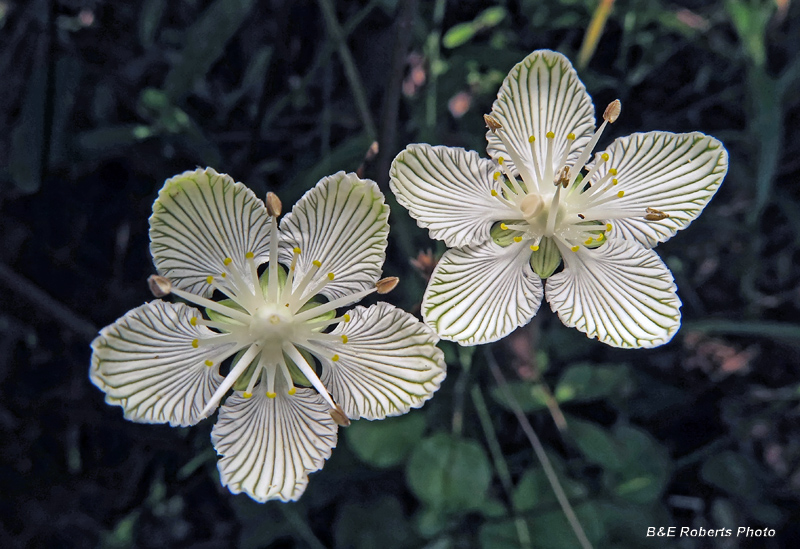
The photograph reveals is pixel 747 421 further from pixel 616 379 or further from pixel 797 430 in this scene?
pixel 616 379

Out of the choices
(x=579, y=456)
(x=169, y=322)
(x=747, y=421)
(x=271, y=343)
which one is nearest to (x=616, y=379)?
(x=579, y=456)

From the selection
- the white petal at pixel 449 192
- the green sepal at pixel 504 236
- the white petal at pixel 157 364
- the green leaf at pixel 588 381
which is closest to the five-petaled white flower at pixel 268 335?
the white petal at pixel 157 364

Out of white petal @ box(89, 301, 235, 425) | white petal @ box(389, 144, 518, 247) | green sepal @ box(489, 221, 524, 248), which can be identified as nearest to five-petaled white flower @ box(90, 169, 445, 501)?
white petal @ box(89, 301, 235, 425)

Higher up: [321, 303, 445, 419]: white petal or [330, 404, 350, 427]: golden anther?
[321, 303, 445, 419]: white petal

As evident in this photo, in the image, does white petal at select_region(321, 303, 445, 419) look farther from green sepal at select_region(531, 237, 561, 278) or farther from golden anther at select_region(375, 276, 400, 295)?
green sepal at select_region(531, 237, 561, 278)

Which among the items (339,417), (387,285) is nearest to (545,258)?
(387,285)
